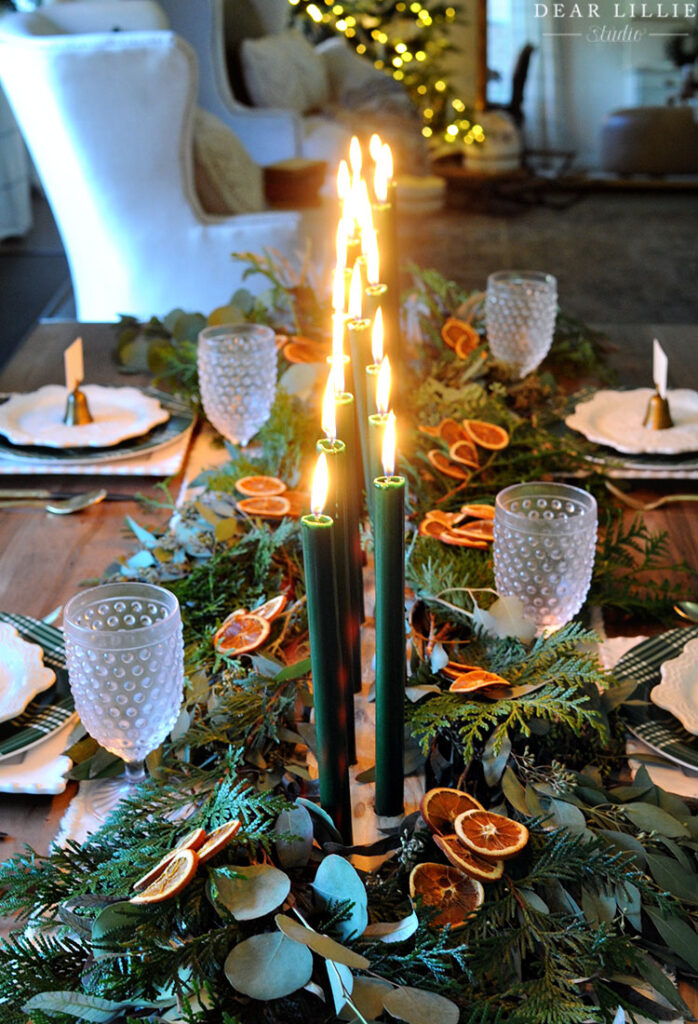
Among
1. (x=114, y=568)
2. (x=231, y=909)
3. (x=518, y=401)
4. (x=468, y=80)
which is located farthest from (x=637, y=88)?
(x=231, y=909)

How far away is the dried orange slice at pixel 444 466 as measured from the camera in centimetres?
113

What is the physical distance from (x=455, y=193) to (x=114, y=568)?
563 cm

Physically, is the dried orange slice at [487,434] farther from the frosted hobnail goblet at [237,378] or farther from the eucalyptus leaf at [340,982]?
the eucalyptus leaf at [340,982]

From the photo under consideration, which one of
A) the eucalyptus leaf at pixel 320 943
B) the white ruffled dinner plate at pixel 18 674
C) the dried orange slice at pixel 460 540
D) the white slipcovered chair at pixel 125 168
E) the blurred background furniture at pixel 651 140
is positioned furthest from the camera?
the blurred background furniture at pixel 651 140

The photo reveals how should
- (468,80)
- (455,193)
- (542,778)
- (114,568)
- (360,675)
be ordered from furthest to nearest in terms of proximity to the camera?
(468,80) → (455,193) → (114,568) → (360,675) → (542,778)

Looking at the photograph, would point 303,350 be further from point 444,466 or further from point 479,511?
point 479,511

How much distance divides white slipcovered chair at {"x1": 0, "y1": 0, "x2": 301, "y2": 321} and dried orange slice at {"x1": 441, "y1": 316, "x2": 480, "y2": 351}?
4.15 feet

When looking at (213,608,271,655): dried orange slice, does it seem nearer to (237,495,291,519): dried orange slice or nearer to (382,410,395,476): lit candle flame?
(237,495,291,519): dried orange slice

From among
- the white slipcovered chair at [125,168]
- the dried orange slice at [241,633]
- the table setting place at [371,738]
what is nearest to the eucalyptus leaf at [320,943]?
the table setting place at [371,738]

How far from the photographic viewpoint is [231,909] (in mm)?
536

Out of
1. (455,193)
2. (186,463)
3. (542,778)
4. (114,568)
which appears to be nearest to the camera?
(542,778)

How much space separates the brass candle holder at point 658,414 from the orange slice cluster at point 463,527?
38 centimetres

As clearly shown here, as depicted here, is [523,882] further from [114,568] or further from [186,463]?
[186,463]

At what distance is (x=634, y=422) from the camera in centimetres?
136
